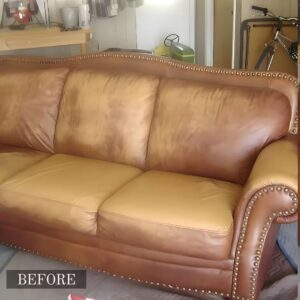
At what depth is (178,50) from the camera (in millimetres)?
4090

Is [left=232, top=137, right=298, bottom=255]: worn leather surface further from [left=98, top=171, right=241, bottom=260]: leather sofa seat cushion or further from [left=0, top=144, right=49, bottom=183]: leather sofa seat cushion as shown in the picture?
[left=0, top=144, right=49, bottom=183]: leather sofa seat cushion

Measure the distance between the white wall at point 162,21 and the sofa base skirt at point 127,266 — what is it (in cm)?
299

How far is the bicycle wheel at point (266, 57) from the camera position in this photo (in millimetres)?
4293

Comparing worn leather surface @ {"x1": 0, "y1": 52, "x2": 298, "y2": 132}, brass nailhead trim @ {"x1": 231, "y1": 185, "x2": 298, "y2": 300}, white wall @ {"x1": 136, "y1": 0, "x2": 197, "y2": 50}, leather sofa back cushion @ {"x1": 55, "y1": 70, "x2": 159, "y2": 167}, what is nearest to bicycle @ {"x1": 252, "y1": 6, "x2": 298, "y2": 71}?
white wall @ {"x1": 136, "y1": 0, "x2": 197, "y2": 50}

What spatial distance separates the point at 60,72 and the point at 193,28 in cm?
264

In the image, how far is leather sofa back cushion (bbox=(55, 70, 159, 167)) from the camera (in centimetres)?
201

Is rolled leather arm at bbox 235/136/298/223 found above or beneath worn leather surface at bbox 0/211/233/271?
above

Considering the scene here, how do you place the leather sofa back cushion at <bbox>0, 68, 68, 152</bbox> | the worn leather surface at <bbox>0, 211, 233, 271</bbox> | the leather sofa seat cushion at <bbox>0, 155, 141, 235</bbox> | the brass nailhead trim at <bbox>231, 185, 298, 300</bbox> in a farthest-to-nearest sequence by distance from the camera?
the leather sofa back cushion at <bbox>0, 68, 68, 152</bbox> < the leather sofa seat cushion at <bbox>0, 155, 141, 235</bbox> < the worn leather surface at <bbox>0, 211, 233, 271</bbox> < the brass nailhead trim at <bbox>231, 185, 298, 300</bbox>

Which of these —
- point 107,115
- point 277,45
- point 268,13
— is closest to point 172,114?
point 107,115

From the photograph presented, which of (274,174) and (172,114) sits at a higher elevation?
(172,114)

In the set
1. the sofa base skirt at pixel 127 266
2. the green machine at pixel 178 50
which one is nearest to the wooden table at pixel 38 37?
the green machine at pixel 178 50

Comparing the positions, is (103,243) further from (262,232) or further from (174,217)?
(262,232)

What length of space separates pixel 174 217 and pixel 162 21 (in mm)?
3298

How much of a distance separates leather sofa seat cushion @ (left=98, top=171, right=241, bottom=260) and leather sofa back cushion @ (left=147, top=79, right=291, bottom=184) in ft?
0.45
